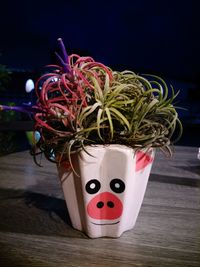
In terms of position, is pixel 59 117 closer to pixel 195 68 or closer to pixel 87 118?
pixel 87 118

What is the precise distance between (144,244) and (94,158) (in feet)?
0.39

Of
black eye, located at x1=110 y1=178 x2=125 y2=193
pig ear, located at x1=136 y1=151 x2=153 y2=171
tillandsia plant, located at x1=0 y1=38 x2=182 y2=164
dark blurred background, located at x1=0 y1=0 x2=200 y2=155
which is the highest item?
tillandsia plant, located at x1=0 y1=38 x2=182 y2=164

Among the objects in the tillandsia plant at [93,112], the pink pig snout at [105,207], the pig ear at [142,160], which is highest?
the tillandsia plant at [93,112]

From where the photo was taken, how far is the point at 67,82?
359mm

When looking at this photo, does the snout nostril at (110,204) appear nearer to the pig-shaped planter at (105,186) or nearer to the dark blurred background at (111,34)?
the pig-shaped planter at (105,186)

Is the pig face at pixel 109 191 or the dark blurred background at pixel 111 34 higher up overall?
the pig face at pixel 109 191

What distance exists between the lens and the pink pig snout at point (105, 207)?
354 mm

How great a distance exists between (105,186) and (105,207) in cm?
3

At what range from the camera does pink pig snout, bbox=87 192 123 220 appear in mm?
354

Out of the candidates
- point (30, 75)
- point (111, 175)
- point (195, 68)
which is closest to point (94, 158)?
point (111, 175)

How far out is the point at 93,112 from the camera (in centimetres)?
34

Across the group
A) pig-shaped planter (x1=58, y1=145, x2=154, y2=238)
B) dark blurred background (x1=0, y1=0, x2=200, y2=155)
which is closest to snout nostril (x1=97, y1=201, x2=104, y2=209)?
pig-shaped planter (x1=58, y1=145, x2=154, y2=238)

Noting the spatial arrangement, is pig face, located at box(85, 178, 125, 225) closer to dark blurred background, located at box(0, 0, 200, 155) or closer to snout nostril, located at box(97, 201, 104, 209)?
snout nostril, located at box(97, 201, 104, 209)

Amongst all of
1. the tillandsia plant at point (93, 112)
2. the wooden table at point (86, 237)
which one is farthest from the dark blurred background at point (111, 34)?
the tillandsia plant at point (93, 112)
